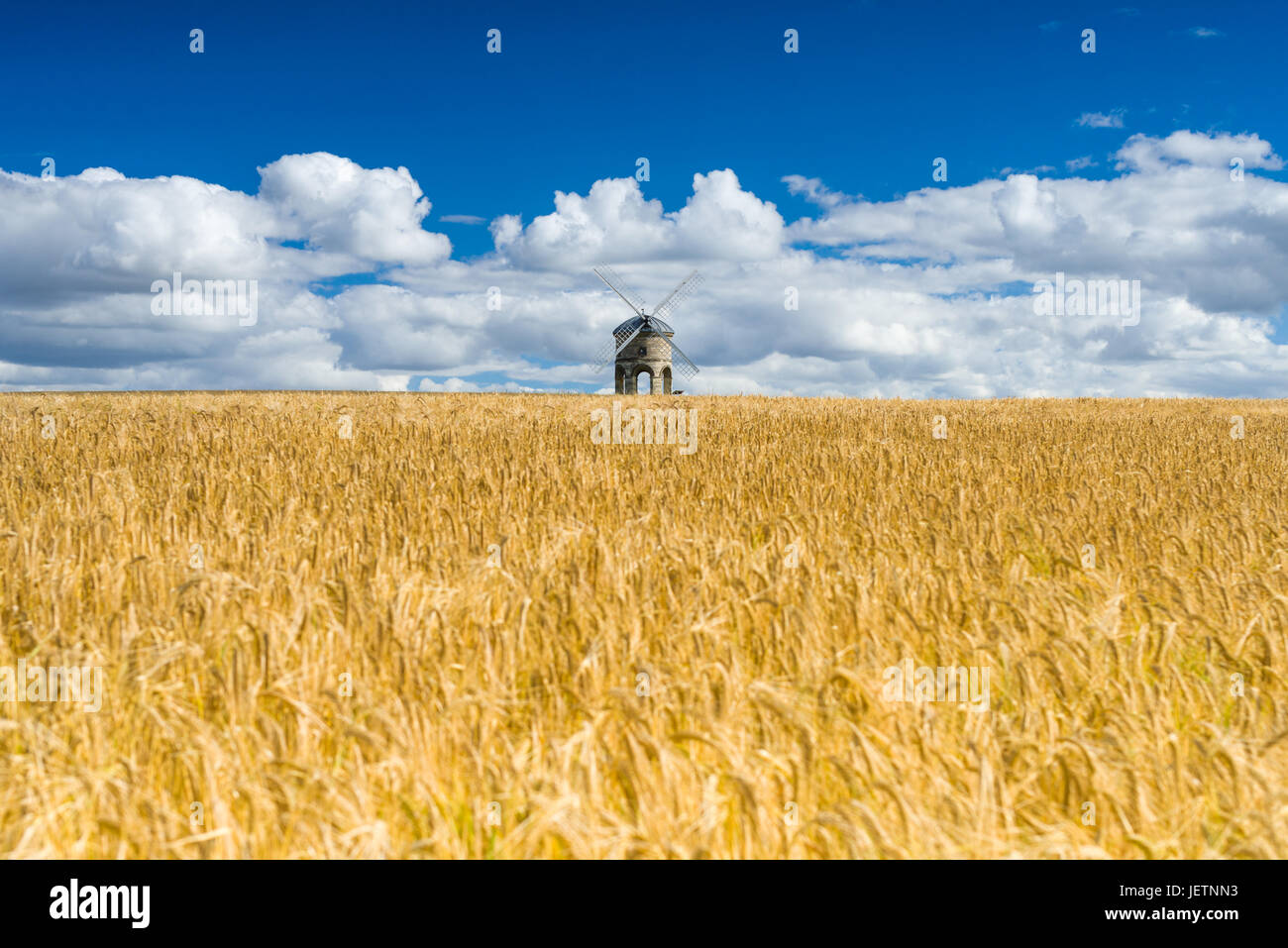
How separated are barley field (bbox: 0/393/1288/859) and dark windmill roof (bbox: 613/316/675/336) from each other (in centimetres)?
4515

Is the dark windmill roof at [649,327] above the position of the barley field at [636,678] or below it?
above

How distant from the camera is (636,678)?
2.89m

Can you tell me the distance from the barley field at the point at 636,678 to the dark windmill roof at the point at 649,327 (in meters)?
45.1

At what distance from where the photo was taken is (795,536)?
507 cm

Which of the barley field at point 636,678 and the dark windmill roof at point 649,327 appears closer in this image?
the barley field at point 636,678

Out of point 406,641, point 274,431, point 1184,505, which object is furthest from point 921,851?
point 274,431

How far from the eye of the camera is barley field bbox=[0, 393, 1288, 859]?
206cm

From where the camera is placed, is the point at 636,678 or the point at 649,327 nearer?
the point at 636,678

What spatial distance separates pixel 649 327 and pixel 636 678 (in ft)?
160

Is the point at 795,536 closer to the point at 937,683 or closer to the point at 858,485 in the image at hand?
the point at 937,683

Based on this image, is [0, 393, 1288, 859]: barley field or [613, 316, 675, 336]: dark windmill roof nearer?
[0, 393, 1288, 859]: barley field

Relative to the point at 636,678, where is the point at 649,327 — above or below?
above

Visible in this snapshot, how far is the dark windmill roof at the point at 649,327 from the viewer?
168ft

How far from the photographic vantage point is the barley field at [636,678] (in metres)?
2.06
